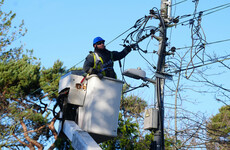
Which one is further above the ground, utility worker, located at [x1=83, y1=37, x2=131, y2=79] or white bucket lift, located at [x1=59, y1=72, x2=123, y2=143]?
utility worker, located at [x1=83, y1=37, x2=131, y2=79]

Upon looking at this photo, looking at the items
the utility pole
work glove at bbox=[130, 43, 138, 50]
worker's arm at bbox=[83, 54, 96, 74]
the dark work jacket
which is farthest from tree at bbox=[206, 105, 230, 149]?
worker's arm at bbox=[83, 54, 96, 74]

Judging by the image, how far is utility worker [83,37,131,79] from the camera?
7.05m

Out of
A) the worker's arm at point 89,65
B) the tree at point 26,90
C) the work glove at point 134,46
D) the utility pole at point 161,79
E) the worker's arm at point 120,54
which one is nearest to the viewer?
the utility pole at point 161,79

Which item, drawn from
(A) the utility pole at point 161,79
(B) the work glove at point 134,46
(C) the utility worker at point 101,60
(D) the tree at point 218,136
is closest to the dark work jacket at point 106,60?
(C) the utility worker at point 101,60

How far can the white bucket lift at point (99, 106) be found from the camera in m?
6.56

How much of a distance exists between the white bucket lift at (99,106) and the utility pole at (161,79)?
778 millimetres

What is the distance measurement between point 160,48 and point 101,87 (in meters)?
1.70

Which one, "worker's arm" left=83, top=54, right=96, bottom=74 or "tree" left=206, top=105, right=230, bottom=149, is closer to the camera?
"worker's arm" left=83, top=54, right=96, bottom=74

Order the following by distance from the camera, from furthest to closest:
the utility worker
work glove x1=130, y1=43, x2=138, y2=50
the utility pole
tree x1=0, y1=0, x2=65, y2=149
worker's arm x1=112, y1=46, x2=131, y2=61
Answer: tree x1=0, y1=0, x2=65, y2=149
work glove x1=130, y1=43, x2=138, y2=50
worker's arm x1=112, y1=46, x2=131, y2=61
the utility worker
the utility pole

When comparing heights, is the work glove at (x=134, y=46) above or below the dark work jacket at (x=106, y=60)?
above

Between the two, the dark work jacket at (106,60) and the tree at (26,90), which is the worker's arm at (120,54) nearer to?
the dark work jacket at (106,60)

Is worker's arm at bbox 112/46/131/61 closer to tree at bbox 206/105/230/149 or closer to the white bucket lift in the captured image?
the white bucket lift

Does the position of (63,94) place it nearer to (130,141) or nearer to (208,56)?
(208,56)

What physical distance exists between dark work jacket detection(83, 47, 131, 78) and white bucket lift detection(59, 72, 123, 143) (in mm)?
244
